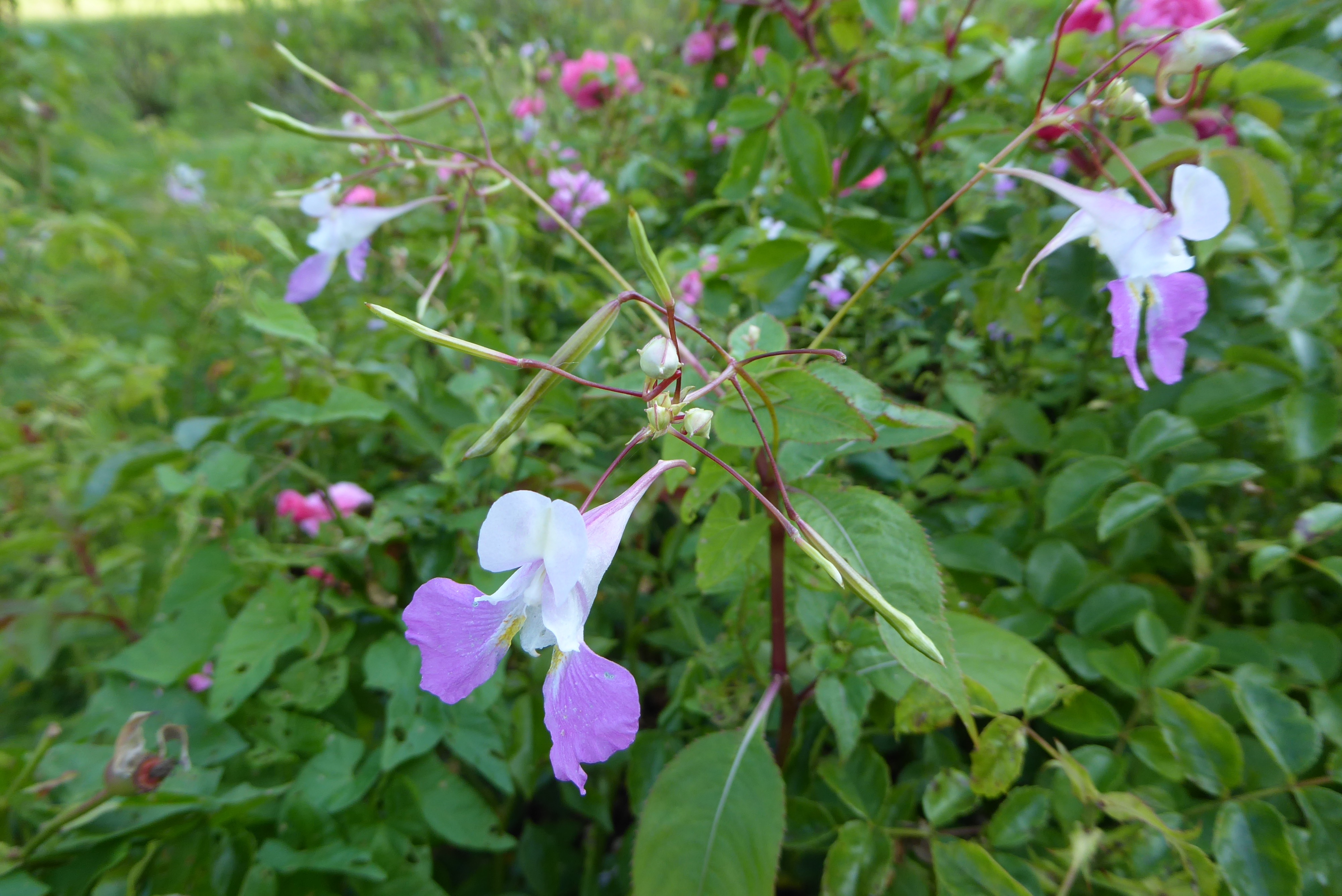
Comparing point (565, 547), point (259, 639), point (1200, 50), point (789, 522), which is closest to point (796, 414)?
point (789, 522)

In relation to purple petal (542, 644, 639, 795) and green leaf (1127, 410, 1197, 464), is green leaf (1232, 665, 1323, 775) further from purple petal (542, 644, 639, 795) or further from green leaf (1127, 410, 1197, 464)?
purple petal (542, 644, 639, 795)

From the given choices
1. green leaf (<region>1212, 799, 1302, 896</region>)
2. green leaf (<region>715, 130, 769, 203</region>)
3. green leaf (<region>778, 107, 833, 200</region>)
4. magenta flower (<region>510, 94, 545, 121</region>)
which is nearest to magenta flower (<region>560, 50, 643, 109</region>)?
A: magenta flower (<region>510, 94, 545, 121</region>)

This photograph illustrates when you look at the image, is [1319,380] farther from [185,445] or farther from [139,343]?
[139,343]

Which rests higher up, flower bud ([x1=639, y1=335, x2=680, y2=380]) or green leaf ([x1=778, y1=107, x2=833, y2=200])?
green leaf ([x1=778, y1=107, x2=833, y2=200])

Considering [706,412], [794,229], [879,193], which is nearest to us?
[706,412]

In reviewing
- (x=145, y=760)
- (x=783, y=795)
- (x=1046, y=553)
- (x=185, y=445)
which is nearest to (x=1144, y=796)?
(x=1046, y=553)
